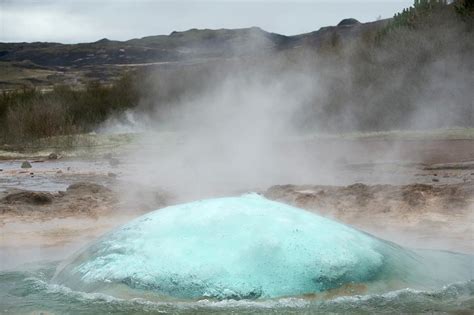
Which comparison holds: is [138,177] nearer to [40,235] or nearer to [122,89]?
[40,235]

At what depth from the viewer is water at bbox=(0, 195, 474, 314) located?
398 centimetres

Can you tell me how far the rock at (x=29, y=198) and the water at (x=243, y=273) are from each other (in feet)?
15.9

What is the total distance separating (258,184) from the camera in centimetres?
1092

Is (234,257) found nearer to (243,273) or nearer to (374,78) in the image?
(243,273)

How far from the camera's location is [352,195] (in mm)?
8781

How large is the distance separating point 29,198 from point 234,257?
5932 mm

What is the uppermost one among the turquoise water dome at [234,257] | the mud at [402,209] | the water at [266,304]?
the turquoise water dome at [234,257]

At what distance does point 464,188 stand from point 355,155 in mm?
6705

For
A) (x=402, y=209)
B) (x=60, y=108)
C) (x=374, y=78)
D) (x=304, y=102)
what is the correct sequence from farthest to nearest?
(x=60, y=108)
(x=374, y=78)
(x=304, y=102)
(x=402, y=209)

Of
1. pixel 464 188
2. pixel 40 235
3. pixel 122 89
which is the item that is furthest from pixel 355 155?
pixel 122 89

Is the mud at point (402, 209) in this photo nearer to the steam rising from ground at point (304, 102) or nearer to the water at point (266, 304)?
the water at point (266, 304)

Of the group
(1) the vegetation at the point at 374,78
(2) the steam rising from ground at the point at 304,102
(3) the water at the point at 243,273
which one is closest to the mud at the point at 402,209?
(3) the water at the point at 243,273

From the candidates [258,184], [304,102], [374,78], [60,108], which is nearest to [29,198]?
[258,184]

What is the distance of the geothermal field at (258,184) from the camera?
13.5 feet
